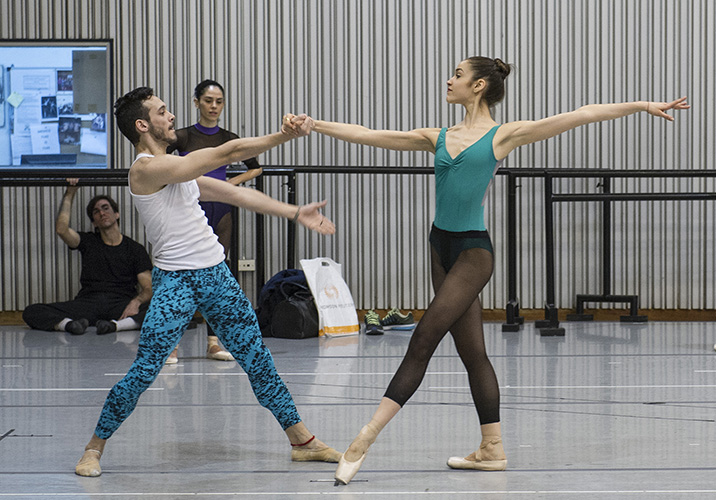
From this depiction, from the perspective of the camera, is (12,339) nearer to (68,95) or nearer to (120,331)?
(120,331)

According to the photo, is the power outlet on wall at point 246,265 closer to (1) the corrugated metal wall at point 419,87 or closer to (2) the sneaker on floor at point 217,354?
(1) the corrugated metal wall at point 419,87

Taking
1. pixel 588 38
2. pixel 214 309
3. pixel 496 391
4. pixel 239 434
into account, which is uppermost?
pixel 588 38

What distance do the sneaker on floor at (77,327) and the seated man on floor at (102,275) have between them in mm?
155

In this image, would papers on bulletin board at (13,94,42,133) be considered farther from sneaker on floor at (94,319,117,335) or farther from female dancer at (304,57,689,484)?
female dancer at (304,57,689,484)

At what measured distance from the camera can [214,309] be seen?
9.36 ft

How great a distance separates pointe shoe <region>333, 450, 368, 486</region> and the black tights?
226 mm

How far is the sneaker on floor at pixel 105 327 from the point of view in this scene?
5926 millimetres

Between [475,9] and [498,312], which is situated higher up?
[475,9]

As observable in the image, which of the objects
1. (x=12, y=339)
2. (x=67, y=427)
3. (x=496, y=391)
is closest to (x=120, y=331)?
(x=12, y=339)

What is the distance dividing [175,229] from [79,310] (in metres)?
3.83

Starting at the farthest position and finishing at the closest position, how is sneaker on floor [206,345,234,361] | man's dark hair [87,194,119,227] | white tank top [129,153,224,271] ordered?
man's dark hair [87,194,119,227] → sneaker on floor [206,345,234,361] → white tank top [129,153,224,271]

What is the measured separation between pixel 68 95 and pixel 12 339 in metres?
2.10

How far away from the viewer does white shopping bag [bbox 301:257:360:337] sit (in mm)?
5938

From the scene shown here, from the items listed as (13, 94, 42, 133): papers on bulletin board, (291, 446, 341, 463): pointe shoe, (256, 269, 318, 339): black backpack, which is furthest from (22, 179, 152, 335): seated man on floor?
(291, 446, 341, 463): pointe shoe
